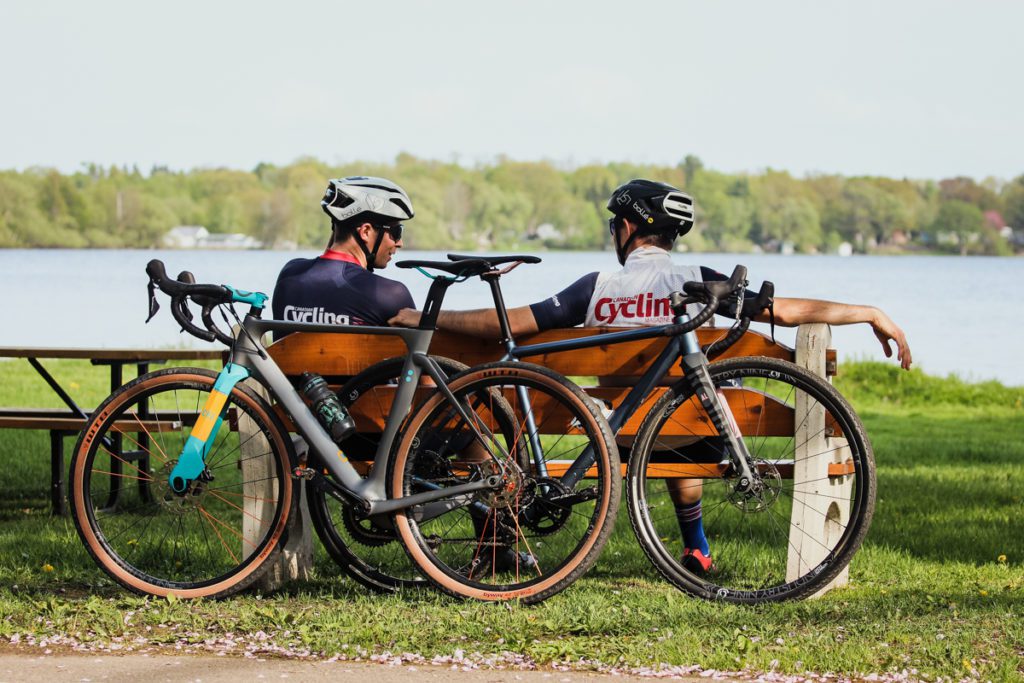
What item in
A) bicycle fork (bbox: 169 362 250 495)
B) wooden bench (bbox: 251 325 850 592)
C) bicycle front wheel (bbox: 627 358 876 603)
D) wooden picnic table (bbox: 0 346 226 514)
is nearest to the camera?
bicycle front wheel (bbox: 627 358 876 603)

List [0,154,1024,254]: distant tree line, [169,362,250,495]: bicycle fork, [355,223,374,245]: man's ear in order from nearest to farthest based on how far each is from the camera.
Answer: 1. [169,362,250,495]: bicycle fork
2. [355,223,374,245]: man's ear
3. [0,154,1024,254]: distant tree line

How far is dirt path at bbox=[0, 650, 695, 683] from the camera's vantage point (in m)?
4.32

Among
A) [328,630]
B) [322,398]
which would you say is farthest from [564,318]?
[328,630]

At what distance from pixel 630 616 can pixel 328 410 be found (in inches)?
53.0

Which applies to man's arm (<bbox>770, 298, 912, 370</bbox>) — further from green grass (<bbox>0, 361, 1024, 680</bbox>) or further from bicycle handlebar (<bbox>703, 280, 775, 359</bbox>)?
green grass (<bbox>0, 361, 1024, 680</bbox>)

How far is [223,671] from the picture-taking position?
4.41m

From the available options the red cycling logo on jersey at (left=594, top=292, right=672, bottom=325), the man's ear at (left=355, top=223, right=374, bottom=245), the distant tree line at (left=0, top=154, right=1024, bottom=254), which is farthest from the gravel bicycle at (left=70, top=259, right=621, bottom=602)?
the distant tree line at (left=0, top=154, right=1024, bottom=254)

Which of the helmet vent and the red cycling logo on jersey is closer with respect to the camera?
the red cycling logo on jersey

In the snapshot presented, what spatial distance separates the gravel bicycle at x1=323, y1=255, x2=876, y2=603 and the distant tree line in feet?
225

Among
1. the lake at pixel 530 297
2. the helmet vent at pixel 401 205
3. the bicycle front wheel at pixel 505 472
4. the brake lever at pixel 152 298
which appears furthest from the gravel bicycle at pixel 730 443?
the lake at pixel 530 297

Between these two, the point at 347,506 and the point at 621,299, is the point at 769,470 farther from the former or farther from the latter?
the point at 347,506

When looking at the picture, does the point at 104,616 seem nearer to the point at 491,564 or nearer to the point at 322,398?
the point at 322,398

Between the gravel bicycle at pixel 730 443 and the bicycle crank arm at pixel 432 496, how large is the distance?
24 cm

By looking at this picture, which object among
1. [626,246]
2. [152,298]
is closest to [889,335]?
[626,246]
